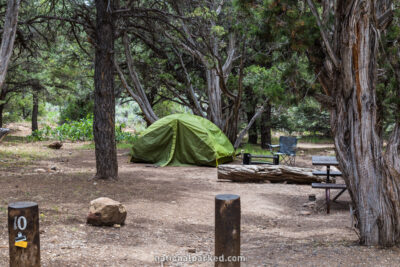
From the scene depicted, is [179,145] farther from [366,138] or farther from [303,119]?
[303,119]

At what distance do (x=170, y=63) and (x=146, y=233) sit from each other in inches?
487

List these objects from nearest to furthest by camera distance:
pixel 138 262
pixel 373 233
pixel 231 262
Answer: pixel 231 262
pixel 138 262
pixel 373 233

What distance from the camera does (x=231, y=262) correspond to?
2.85 m

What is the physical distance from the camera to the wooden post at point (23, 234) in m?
2.68

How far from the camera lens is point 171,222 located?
5820 mm

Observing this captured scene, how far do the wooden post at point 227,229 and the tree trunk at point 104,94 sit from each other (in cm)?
582

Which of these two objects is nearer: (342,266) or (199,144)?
(342,266)

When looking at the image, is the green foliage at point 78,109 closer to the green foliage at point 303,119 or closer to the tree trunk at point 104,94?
the green foliage at point 303,119

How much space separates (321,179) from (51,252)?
6.84 m

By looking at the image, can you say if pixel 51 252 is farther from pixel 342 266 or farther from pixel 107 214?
pixel 342 266

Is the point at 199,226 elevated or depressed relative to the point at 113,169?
depressed

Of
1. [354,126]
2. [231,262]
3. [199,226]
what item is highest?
[354,126]

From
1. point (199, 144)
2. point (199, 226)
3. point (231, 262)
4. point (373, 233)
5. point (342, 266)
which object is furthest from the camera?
point (199, 144)

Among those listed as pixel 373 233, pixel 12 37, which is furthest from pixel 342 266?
pixel 12 37
